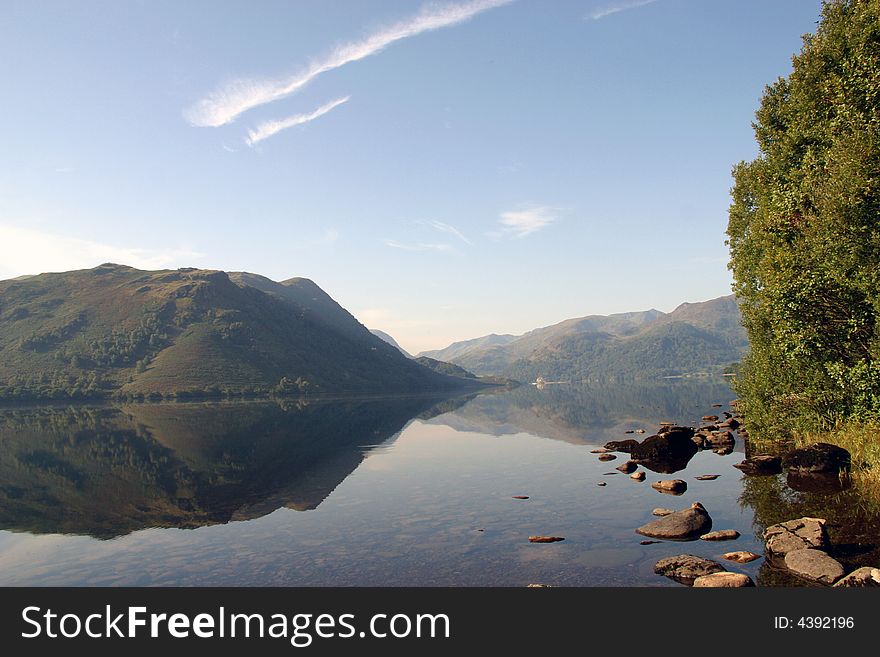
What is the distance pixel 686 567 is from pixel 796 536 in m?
5.45

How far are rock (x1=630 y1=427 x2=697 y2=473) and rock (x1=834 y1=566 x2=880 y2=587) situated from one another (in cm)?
3084

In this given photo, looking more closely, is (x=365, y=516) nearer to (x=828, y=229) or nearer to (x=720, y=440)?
(x=828, y=229)

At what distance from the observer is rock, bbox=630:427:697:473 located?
48422 mm

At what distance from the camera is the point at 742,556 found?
20.5 m

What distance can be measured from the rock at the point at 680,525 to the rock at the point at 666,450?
21.0 metres

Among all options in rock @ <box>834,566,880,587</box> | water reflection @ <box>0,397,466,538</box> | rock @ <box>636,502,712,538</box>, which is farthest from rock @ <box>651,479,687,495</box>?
water reflection @ <box>0,397,466,538</box>

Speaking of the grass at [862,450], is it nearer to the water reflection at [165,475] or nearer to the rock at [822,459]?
the rock at [822,459]

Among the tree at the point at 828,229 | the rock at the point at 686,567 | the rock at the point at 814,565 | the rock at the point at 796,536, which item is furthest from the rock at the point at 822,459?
the rock at the point at 686,567

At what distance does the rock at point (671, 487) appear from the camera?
3489 centimetres

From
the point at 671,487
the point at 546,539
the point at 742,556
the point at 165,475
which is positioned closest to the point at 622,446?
the point at 671,487

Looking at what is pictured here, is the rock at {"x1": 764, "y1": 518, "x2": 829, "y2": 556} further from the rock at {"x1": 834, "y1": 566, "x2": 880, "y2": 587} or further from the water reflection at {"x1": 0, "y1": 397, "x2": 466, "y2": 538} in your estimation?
the water reflection at {"x1": 0, "y1": 397, "x2": 466, "y2": 538}
